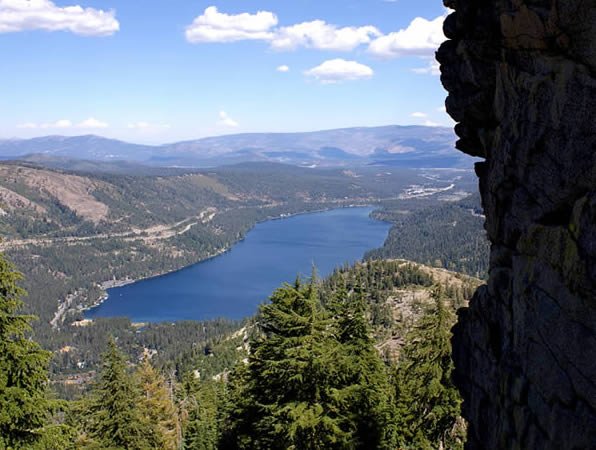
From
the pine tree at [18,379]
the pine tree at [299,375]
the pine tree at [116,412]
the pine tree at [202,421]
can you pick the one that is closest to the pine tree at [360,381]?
the pine tree at [299,375]

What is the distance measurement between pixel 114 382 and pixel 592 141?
1810 centimetres

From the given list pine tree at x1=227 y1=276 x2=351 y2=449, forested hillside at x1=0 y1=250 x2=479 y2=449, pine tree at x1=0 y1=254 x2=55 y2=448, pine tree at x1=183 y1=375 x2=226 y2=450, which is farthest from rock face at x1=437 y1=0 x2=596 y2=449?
pine tree at x1=183 y1=375 x2=226 y2=450

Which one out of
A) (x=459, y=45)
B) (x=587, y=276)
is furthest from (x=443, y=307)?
(x=587, y=276)

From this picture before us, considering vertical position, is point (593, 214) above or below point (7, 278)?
above

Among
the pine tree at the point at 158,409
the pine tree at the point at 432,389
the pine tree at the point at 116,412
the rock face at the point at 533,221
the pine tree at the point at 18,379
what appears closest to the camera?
the rock face at the point at 533,221

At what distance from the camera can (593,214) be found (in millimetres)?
7223

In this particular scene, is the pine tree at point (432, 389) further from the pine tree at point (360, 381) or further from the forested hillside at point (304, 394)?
the pine tree at point (360, 381)

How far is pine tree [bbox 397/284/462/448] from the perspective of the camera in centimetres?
1722

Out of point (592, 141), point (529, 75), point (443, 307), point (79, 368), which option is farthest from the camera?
point (79, 368)

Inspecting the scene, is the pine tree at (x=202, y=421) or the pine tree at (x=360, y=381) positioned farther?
the pine tree at (x=202, y=421)

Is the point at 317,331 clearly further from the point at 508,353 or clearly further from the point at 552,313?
the point at 552,313

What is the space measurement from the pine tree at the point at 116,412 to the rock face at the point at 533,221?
13.1 meters

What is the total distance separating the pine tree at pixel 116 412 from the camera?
18469 millimetres

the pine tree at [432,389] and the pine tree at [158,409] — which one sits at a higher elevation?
the pine tree at [432,389]
